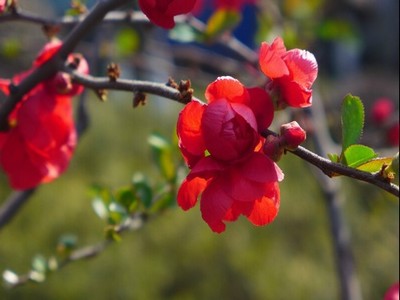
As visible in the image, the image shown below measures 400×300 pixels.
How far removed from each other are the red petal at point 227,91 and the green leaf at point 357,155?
0.08 meters

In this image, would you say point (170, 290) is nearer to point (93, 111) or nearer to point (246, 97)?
point (93, 111)

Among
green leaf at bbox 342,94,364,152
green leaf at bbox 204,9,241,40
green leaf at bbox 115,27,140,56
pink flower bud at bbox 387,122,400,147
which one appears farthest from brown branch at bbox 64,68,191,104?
green leaf at bbox 115,27,140,56

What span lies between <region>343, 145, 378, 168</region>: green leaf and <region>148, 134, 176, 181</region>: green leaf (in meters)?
0.46

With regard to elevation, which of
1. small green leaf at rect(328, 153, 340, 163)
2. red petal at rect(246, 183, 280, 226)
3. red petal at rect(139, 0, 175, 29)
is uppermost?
red petal at rect(139, 0, 175, 29)

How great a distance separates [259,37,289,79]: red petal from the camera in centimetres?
48

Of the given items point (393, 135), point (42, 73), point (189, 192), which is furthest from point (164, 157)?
point (393, 135)

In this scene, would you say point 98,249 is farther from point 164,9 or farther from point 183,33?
point 164,9

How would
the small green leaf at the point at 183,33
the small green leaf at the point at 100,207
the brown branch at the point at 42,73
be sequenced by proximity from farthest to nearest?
the small green leaf at the point at 183,33 → the small green leaf at the point at 100,207 → the brown branch at the point at 42,73

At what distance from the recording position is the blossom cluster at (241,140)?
0.46m

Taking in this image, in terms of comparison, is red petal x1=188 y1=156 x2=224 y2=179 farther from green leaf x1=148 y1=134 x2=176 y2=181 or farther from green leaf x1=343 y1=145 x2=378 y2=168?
green leaf x1=148 y1=134 x2=176 y2=181

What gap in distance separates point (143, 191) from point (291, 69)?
0.41m

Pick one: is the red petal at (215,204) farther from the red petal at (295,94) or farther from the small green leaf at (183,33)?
the small green leaf at (183,33)

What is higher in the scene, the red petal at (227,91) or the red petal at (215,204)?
the red petal at (227,91)

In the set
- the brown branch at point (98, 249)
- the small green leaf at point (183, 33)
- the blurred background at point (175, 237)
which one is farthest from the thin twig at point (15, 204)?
the blurred background at point (175, 237)
